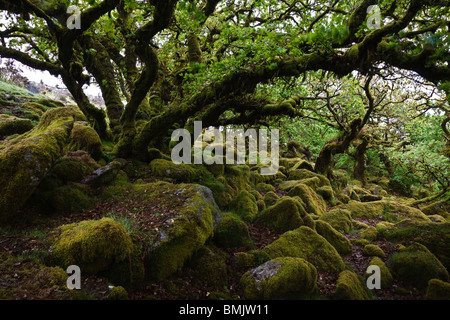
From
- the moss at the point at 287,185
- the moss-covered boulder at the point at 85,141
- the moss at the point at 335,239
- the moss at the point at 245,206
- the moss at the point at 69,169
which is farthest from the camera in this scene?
the moss at the point at 287,185

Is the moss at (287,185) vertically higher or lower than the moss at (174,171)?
lower

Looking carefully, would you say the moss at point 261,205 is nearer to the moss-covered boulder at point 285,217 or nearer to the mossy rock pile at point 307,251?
the moss-covered boulder at point 285,217

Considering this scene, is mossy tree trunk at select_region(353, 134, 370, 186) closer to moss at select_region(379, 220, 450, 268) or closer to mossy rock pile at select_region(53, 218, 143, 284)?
moss at select_region(379, 220, 450, 268)

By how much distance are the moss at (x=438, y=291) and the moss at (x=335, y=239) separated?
2.20 metres

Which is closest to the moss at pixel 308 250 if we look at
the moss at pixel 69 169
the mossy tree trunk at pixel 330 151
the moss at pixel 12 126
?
the moss at pixel 69 169

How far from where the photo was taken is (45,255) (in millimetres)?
3941

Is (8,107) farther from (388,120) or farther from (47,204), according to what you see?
(388,120)

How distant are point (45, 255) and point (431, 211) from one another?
16539mm

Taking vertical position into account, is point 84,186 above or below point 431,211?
above

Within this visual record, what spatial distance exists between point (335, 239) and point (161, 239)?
5538mm

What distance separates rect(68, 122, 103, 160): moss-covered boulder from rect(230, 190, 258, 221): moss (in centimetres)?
523

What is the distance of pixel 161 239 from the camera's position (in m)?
4.81

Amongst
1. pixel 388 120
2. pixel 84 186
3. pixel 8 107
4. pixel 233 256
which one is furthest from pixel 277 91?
pixel 8 107

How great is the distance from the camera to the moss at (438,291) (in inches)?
192
